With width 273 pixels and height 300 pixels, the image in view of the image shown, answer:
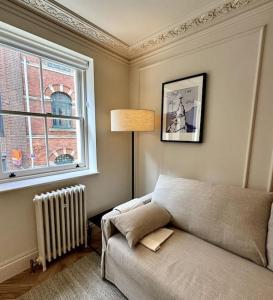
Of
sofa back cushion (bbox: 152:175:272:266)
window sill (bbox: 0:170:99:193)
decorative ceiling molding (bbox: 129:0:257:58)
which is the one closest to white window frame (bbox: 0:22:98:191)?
window sill (bbox: 0:170:99:193)

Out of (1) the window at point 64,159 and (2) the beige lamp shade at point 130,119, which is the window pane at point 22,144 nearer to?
(1) the window at point 64,159

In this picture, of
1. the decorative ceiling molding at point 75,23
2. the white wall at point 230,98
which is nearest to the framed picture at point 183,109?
the white wall at point 230,98

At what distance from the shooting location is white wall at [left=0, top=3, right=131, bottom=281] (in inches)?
56.6

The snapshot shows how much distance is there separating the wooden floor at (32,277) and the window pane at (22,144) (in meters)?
0.98

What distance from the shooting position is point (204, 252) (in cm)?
120

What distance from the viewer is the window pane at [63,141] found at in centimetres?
183

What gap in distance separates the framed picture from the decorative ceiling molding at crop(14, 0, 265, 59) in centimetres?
48

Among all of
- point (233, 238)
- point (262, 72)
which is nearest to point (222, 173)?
point (233, 238)

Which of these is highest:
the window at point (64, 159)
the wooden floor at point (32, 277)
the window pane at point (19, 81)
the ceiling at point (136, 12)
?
the ceiling at point (136, 12)

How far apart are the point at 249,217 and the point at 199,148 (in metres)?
0.78

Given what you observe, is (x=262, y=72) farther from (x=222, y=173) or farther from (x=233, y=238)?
(x=233, y=238)

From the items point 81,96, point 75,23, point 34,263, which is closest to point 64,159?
point 81,96

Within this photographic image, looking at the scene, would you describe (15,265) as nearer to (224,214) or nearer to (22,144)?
(22,144)

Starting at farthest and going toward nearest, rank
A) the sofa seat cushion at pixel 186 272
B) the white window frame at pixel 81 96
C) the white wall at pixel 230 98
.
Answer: the white window frame at pixel 81 96 → the white wall at pixel 230 98 → the sofa seat cushion at pixel 186 272
